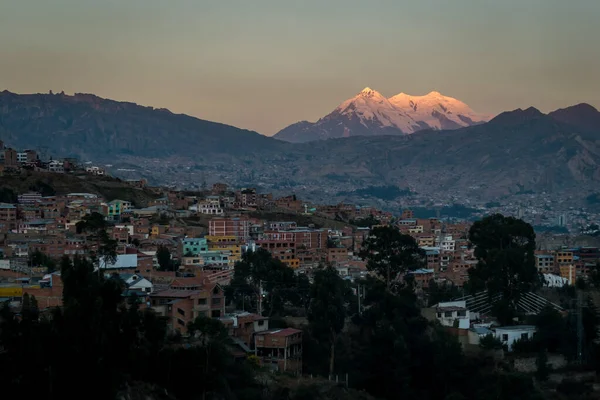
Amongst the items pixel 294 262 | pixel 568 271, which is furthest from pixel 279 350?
pixel 568 271

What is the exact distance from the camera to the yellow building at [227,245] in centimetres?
4144

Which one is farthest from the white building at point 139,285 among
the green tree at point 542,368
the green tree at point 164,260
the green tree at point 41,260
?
the green tree at point 542,368

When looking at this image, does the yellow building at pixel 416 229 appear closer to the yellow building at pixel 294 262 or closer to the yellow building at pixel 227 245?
the yellow building at pixel 227 245

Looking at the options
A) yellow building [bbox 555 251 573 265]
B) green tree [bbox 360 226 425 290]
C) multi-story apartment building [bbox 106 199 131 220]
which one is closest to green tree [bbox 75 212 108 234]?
green tree [bbox 360 226 425 290]

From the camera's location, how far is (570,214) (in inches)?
5861

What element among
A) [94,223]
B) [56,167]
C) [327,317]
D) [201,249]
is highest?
[56,167]

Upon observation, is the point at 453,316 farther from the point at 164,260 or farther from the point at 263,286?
the point at 164,260

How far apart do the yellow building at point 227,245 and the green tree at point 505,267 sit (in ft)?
33.1

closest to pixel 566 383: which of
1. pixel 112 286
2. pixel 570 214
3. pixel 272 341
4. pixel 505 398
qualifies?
pixel 505 398

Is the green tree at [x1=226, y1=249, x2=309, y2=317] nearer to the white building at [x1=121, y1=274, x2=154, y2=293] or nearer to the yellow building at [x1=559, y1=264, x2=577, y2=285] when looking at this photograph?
the white building at [x1=121, y1=274, x2=154, y2=293]

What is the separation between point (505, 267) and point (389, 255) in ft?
11.0

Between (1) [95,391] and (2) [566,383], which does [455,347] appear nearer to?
(2) [566,383]

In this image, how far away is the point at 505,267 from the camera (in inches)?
1252

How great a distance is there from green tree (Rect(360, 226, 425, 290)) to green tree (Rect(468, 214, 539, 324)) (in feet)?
7.16
